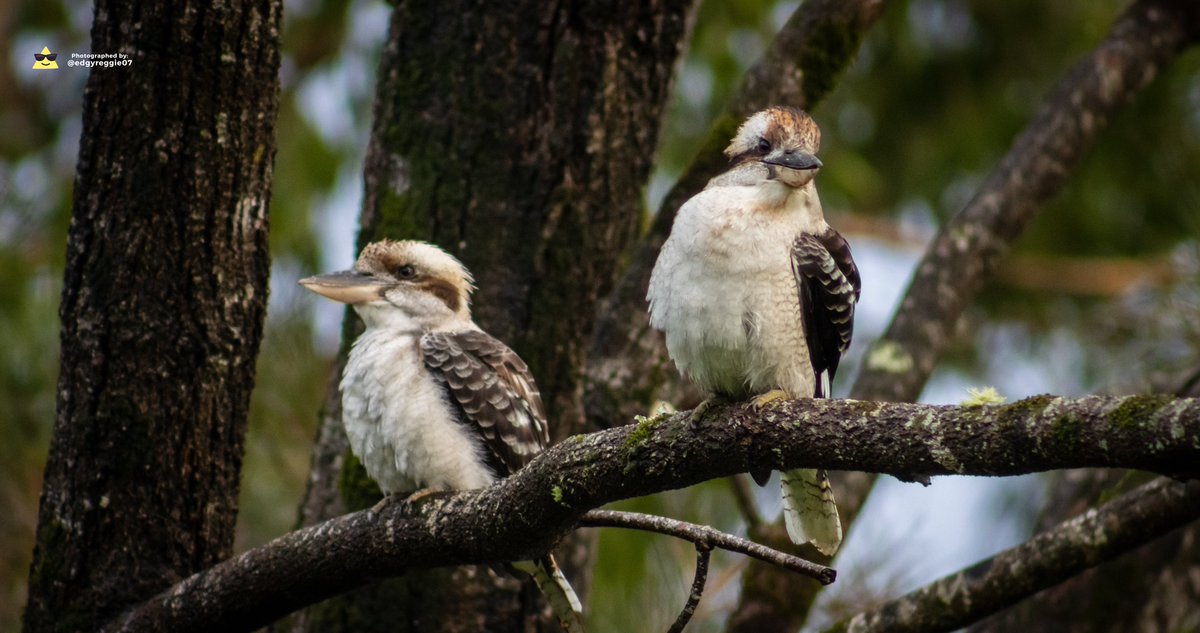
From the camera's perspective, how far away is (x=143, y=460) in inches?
156

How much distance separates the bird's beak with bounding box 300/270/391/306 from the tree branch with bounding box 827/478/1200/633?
197 cm

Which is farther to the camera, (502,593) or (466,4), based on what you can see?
(466,4)

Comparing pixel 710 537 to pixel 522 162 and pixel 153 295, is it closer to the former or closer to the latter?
pixel 153 295

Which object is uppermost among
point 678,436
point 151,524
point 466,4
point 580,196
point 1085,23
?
point 1085,23

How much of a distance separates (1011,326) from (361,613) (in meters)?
5.55

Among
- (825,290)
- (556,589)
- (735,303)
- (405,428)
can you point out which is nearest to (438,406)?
(405,428)

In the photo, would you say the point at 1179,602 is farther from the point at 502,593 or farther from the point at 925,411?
the point at 925,411

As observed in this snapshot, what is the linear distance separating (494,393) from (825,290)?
3.90ft

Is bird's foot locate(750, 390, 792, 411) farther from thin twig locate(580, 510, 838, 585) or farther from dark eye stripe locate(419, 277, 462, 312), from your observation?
dark eye stripe locate(419, 277, 462, 312)

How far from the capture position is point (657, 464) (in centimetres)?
311

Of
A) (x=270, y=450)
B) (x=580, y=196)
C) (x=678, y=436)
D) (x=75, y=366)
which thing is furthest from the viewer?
(x=270, y=450)

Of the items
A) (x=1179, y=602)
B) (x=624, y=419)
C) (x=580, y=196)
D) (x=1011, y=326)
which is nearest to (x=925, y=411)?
(x=624, y=419)

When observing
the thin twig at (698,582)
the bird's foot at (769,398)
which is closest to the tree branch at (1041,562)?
the bird's foot at (769,398)

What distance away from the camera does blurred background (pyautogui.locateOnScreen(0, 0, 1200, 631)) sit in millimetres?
6672
